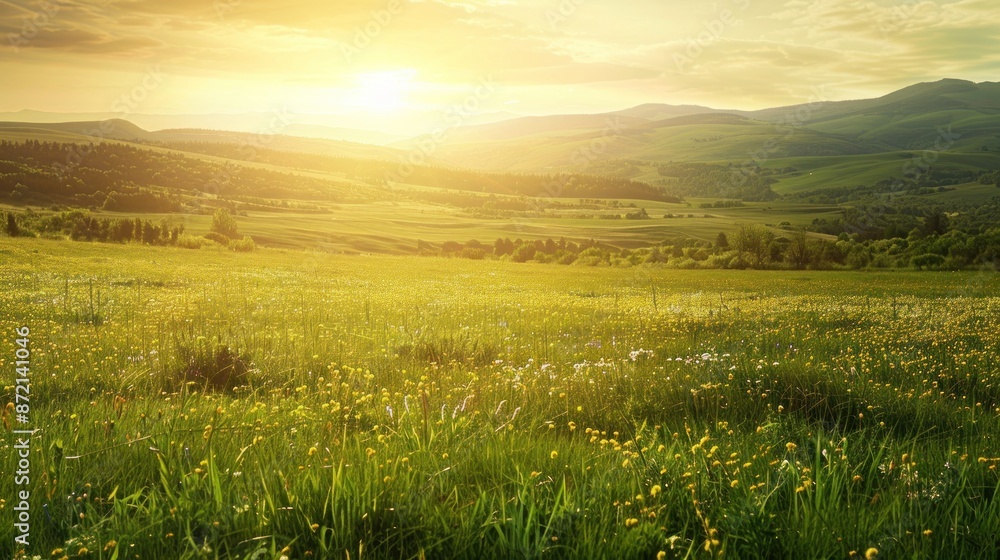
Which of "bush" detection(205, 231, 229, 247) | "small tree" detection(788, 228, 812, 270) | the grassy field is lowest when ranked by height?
"bush" detection(205, 231, 229, 247)

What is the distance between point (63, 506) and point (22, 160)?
720 feet

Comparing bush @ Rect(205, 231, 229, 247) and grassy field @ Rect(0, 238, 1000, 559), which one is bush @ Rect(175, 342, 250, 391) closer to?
grassy field @ Rect(0, 238, 1000, 559)

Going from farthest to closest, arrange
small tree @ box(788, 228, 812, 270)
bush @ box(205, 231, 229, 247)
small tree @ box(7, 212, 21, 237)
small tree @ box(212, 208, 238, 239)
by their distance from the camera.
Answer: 1. small tree @ box(212, 208, 238, 239)
2. bush @ box(205, 231, 229, 247)
3. small tree @ box(788, 228, 812, 270)
4. small tree @ box(7, 212, 21, 237)

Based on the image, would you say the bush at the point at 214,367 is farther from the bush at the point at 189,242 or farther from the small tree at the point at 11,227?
the small tree at the point at 11,227

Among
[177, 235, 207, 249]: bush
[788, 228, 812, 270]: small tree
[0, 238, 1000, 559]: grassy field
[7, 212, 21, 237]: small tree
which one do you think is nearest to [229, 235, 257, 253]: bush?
[177, 235, 207, 249]: bush

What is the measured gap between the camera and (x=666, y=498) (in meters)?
3.49

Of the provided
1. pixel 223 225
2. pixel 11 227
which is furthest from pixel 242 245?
pixel 11 227

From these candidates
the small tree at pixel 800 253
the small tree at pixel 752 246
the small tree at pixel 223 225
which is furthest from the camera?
the small tree at pixel 223 225

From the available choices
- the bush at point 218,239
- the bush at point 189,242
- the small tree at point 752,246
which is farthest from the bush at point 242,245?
the small tree at point 752,246

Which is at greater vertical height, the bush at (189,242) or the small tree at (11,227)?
the small tree at (11,227)

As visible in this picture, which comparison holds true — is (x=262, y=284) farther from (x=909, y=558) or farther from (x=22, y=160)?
(x=22, y=160)

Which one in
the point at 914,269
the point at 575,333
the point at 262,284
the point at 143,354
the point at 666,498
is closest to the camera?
the point at 666,498

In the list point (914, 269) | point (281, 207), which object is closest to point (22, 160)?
point (281, 207)

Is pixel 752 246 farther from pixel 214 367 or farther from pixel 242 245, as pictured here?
pixel 214 367
